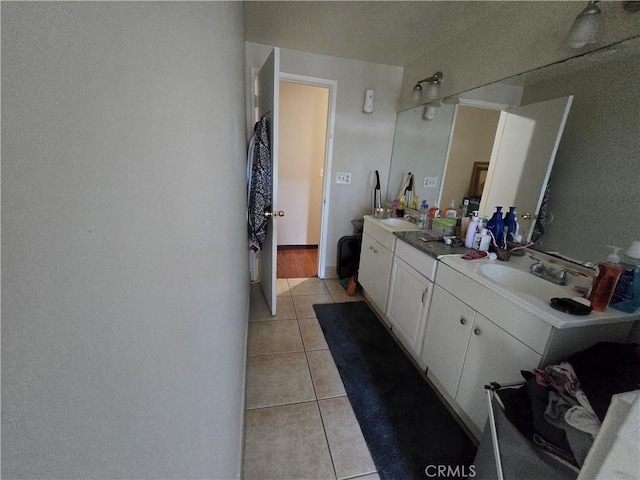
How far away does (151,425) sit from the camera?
1.12 feet

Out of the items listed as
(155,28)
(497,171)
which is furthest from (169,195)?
(497,171)

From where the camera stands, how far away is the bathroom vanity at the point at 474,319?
1.06 meters

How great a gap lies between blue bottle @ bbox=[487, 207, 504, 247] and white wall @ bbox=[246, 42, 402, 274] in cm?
147

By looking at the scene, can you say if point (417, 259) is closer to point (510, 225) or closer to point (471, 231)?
point (471, 231)

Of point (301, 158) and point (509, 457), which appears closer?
point (509, 457)

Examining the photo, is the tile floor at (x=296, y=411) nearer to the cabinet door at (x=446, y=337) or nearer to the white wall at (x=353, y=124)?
the cabinet door at (x=446, y=337)

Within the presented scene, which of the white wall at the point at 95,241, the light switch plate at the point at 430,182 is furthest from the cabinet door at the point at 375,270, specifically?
the white wall at the point at 95,241

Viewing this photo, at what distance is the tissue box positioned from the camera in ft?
6.50

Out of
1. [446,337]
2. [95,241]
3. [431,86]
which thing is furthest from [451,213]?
[95,241]

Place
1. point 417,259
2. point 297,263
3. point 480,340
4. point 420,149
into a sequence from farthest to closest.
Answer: point 297,263, point 420,149, point 417,259, point 480,340

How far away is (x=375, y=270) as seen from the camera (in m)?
2.43

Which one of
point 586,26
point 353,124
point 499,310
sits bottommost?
point 499,310

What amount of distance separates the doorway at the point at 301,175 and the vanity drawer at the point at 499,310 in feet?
5.79

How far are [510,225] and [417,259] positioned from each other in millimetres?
589
